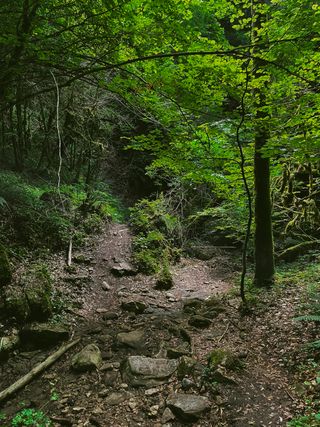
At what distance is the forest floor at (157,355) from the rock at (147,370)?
11cm

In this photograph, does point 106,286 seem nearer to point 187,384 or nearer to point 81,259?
point 81,259

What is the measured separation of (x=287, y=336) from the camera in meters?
5.57

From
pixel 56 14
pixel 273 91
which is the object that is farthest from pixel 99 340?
pixel 273 91

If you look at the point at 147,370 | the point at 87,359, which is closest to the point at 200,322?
the point at 147,370

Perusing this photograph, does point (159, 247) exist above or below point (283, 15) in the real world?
below

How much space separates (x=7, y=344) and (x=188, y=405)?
304 cm

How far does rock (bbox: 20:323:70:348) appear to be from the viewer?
562 centimetres

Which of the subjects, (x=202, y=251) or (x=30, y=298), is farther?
(x=202, y=251)

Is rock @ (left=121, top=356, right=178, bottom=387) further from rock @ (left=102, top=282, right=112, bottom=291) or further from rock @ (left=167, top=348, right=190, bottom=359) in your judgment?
rock @ (left=102, top=282, right=112, bottom=291)

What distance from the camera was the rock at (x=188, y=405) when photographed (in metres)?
4.03

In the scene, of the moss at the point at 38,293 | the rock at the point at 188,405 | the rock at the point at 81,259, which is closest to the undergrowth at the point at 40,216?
the rock at the point at 81,259

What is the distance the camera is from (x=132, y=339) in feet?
20.2

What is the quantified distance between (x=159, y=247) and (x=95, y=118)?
556 centimetres

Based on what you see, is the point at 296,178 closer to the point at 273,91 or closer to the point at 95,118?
the point at 273,91
